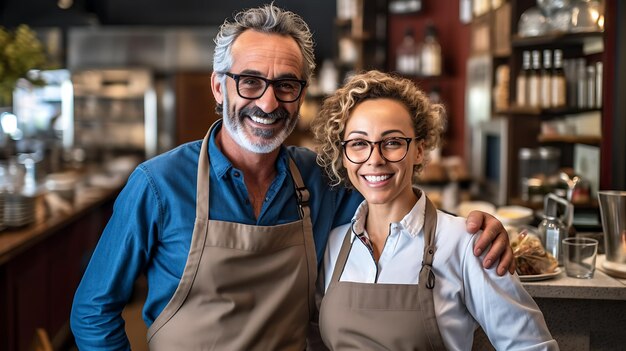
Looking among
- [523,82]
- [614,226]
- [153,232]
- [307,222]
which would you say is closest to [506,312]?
[307,222]

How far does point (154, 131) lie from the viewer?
1021 cm

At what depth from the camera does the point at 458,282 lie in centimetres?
194

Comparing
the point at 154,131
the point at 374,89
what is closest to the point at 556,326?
the point at 374,89

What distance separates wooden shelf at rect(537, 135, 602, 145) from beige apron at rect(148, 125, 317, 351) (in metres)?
2.16

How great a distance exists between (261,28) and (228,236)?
2.01 feet

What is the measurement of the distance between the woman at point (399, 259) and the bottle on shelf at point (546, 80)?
102 inches

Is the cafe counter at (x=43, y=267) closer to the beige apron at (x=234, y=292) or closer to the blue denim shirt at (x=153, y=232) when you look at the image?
the blue denim shirt at (x=153, y=232)

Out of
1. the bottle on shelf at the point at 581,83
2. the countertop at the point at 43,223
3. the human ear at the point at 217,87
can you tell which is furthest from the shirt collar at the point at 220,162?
the bottle on shelf at the point at 581,83

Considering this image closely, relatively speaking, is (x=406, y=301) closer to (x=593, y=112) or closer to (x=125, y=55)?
(x=593, y=112)

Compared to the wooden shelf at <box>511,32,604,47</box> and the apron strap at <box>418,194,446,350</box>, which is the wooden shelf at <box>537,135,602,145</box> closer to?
the wooden shelf at <box>511,32,604,47</box>

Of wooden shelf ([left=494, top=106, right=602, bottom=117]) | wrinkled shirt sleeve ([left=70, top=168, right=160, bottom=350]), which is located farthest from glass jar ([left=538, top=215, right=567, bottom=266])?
wooden shelf ([left=494, top=106, right=602, bottom=117])

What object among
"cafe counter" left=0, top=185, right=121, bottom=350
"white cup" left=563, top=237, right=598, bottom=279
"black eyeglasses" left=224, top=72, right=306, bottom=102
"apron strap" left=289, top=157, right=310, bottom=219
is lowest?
"cafe counter" left=0, top=185, right=121, bottom=350

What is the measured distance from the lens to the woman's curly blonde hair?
2.07 meters

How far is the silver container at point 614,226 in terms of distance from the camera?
2.51 meters
